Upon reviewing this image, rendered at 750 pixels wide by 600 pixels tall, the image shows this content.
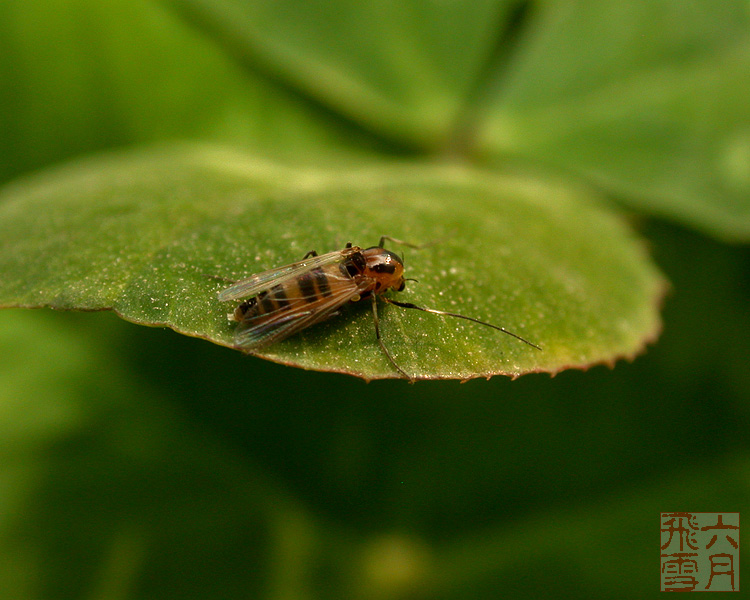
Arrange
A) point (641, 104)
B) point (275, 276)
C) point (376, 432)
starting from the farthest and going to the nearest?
point (641, 104) → point (376, 432) → point (275, 276)

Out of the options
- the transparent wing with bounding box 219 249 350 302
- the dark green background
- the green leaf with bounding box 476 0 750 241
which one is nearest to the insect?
the transparent wing with bounding box 219 249 350 302

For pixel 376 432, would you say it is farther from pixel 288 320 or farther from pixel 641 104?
pixel 641 104

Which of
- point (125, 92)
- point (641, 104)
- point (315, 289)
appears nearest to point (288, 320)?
point (315, 289)

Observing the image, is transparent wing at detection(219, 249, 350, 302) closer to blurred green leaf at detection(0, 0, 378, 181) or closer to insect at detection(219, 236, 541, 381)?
insect at detection(219, 236, 541, 381)

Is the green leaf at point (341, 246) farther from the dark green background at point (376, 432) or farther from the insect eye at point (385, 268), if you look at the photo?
the dark green background at point (376, 432)

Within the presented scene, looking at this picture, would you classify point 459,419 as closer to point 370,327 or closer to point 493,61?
point 370,327

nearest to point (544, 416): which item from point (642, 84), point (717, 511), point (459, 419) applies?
point (459, 419)
